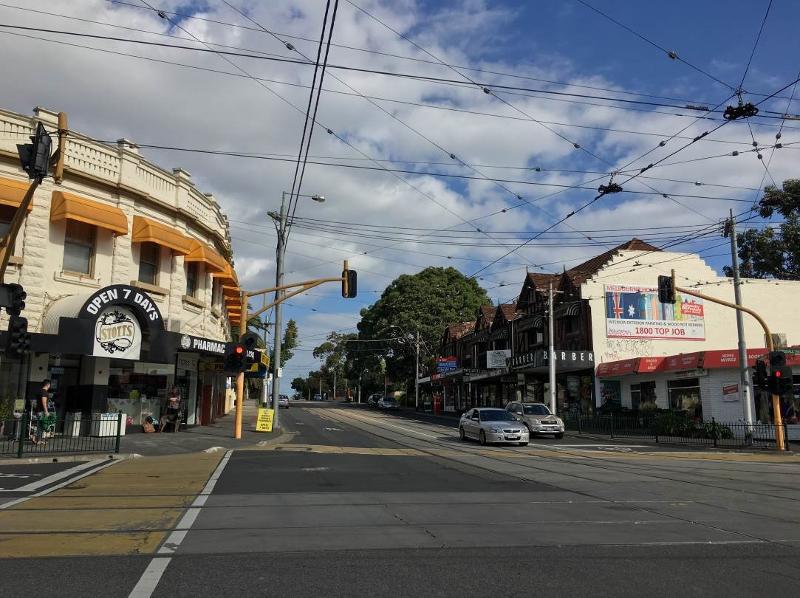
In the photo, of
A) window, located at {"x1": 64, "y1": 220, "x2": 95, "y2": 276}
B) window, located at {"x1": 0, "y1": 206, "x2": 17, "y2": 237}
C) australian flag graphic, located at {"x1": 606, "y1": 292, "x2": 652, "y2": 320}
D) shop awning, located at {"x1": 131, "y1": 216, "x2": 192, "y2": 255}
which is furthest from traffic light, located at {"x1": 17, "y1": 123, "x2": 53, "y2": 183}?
australian flag graphic, located at {"x1": 606, "y1": 292, "x2": 652, "y2": 320}

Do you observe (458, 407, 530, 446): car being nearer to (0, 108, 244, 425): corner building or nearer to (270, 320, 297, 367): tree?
(0, 108, 244, 425): corner building

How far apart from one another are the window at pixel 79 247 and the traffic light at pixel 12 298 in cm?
638

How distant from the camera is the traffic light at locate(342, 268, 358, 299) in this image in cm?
2327

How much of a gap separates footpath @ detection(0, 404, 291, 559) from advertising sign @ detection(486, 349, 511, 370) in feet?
114

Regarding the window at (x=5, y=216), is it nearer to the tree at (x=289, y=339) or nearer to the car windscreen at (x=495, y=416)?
the car windscreen at (x=495, y=416)

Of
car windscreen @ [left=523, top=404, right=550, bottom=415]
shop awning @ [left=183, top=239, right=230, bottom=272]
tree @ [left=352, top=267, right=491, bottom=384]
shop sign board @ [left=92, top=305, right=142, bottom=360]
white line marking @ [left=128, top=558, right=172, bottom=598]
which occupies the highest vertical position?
tree @ [left=352, top=267, right=491, bottom=384]

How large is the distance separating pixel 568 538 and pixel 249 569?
4.07m

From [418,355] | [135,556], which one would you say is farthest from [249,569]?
[418,355]

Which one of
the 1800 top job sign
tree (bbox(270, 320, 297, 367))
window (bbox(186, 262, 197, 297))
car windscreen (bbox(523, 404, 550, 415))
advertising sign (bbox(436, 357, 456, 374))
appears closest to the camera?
window (bbox(186, 262, 197, 297))

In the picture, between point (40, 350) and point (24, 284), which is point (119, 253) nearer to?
point (24, 284)

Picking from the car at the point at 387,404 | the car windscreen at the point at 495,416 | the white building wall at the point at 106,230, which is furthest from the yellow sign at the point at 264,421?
the car at the point at 387,404

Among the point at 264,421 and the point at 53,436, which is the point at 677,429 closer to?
the point at 264,421

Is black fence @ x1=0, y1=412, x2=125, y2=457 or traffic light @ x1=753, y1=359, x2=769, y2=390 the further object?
traffic light @ x1=753, y1=359, x2=769, y2=390

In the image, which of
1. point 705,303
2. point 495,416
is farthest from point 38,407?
Answer: point 705,303
